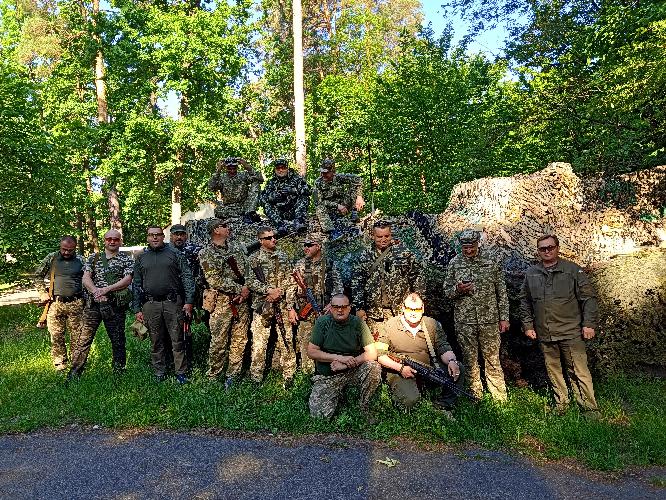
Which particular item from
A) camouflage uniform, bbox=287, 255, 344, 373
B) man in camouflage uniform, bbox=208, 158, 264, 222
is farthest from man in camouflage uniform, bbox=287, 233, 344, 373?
man in camouflage uniform, bbox=208, 158, 264, 222

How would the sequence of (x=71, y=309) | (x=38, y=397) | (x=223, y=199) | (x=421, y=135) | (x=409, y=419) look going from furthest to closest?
(x=421, y=135) → (x=223, y=199) → (x=71, y=309) → (x=38, y=397) → (x=409, y=419)

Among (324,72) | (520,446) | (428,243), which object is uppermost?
(324,72)

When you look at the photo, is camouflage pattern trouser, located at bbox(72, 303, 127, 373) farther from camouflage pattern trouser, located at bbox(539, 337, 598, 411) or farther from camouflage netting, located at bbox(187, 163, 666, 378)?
camouflage pattern trouser, located at bbox(539, 337, 598, 411)

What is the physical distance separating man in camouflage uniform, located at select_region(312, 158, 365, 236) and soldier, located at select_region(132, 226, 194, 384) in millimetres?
2864

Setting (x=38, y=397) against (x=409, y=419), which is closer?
(x=409, y=419)

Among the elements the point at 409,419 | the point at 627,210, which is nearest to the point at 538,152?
the point at 627,210

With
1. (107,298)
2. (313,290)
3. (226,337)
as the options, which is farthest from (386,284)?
(107,298)

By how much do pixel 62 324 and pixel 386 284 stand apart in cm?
543

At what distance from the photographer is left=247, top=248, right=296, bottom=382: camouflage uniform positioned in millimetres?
7148

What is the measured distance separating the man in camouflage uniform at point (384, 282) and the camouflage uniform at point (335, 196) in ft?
8.09

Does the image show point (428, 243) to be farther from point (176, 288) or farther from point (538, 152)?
point (538, 152)

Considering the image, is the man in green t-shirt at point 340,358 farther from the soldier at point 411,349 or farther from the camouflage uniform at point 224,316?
the camouflage uniform at point 224,316

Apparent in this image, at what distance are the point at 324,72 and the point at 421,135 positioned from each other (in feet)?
54.1

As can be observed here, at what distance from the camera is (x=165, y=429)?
5867 mm
